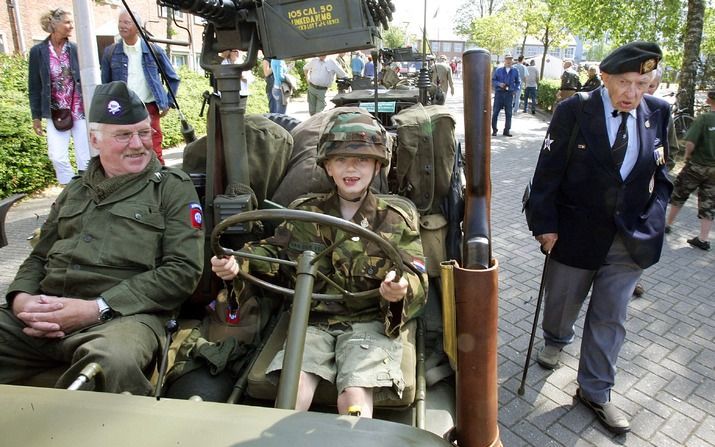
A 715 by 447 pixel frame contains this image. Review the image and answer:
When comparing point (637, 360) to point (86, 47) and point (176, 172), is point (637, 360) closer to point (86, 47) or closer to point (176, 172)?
point (176, 172)

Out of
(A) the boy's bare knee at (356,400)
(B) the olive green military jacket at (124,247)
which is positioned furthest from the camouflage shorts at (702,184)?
(B) the olive green military jacket at (124,247)

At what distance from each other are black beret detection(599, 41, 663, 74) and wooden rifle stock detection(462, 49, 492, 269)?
4.80 ft

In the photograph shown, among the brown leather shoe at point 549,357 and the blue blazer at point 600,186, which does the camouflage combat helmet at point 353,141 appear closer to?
the blue blazer at point 600,186

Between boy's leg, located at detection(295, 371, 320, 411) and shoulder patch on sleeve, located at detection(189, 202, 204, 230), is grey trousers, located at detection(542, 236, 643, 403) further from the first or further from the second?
shoulder patch on sleeve, located at detection(189, 202, 204, 230)

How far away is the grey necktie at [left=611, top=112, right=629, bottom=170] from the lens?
2852 mm

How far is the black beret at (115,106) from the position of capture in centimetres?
261

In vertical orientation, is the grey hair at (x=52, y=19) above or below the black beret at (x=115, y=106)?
above

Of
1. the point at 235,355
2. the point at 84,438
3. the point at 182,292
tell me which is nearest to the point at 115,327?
the point at 182,292

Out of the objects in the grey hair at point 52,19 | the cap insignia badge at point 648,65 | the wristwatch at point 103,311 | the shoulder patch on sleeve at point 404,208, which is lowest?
the wristwatch at point 103,311

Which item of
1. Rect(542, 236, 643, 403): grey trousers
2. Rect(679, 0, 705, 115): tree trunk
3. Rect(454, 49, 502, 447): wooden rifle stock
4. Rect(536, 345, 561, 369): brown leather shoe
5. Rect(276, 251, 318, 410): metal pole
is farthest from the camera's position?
Rect(679, 0, 705, 115): tree trunk

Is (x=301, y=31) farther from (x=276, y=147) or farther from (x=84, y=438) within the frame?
(x=84, y=438)

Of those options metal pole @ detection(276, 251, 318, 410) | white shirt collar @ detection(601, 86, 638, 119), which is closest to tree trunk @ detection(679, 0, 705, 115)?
white shirt collar @ detection(601, 86, 638, 119)

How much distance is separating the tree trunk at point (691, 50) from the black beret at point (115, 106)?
10.4 metres

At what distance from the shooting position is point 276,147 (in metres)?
3.36
